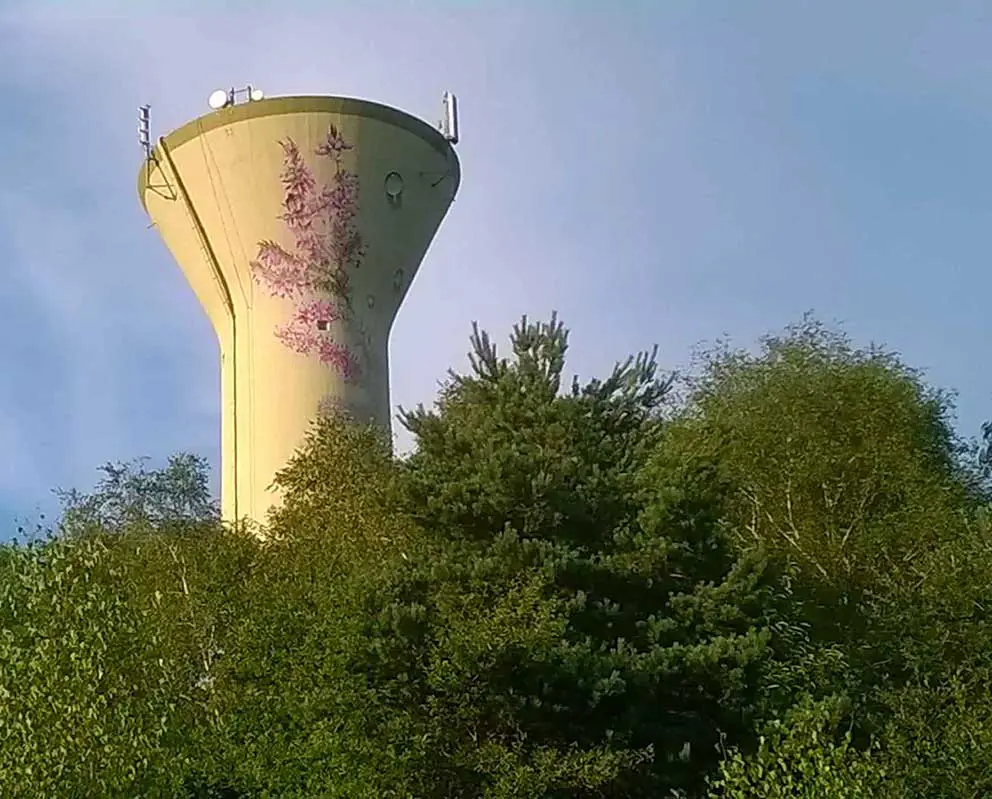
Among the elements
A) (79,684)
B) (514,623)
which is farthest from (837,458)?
(79,684)

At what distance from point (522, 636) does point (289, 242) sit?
366 inches

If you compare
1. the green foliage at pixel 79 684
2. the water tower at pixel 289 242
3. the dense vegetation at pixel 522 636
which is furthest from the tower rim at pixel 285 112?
the green foliage at pixel 79 684

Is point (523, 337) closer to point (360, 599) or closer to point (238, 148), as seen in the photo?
point (360, 599)

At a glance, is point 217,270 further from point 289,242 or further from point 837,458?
point 837,458

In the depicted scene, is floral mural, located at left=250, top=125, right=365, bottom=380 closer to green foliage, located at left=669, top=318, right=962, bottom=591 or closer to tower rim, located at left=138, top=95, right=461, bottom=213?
tower rim, located at left=138, top=95, right=461, bottom=213

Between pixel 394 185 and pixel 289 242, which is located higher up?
pixel 394 185

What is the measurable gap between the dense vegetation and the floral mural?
11.0ft

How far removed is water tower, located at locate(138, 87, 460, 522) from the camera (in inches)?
730

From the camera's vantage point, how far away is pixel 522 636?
1068 centimetres

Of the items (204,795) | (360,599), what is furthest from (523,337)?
(204,795)

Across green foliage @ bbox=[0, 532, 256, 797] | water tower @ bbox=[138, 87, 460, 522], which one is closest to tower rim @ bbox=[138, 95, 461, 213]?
water tower @ bbox=[138, 87, 460, 522]

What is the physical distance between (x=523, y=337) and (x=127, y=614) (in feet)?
16.3

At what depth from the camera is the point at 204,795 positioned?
12008 millimetres

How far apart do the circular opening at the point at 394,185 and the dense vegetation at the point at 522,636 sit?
4.79 meters
